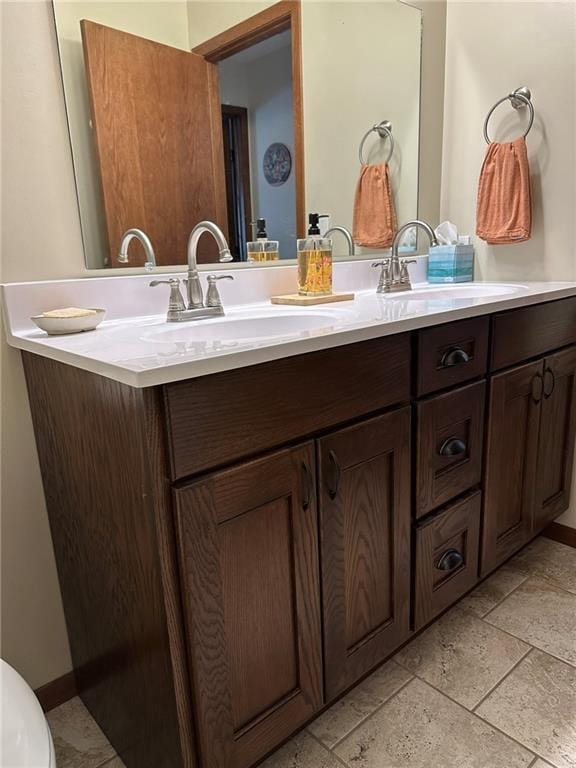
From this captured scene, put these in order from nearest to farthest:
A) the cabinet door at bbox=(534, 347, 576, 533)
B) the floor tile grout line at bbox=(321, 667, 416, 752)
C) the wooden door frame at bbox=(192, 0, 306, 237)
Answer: the floor tile grout line at bbox=(321, 667, 416, 752), the wooden door frame at bbox=(192, 0, 306, 237), the cabinet door at bbox=(534, 347, 576, 533)

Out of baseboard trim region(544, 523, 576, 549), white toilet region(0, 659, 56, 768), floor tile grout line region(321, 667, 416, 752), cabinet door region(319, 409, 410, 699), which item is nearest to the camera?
white toilet region(0, 659, 56, 768)

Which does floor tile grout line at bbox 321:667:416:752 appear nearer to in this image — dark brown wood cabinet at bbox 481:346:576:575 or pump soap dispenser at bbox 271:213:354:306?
dark brown wood cabinet at bbox 481:346:576:575

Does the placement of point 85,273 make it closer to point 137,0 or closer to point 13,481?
point 13,481

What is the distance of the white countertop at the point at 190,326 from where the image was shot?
2.41 feet

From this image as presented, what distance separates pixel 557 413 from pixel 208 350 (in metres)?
1.25

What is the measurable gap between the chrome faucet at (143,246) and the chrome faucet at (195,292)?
77 mm

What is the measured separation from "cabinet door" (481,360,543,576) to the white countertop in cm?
23

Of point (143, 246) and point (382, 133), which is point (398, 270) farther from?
point (143, 246)

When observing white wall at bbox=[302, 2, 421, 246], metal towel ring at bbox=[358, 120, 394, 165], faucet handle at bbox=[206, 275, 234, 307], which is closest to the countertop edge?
faucet handle at bbox=[206, 275, 234, 307]

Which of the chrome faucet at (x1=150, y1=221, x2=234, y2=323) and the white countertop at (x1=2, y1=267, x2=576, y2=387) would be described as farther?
the chrome faucet at (x1=150, y1=221, x2=234, y2=323)

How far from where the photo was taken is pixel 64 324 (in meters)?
0.99

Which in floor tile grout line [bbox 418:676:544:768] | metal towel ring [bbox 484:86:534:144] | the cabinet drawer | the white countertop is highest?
metal towel ring [bbox 484:86:534:144]

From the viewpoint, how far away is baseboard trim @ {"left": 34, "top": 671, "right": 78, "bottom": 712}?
1.22 metres

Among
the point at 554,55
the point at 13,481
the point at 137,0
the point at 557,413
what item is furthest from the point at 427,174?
the point at 13,481
